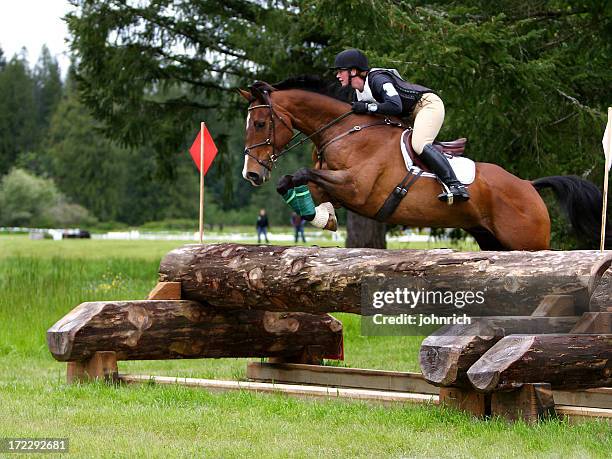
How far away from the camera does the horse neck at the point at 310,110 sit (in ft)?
22.2

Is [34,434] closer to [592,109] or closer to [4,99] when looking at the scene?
[592,109]

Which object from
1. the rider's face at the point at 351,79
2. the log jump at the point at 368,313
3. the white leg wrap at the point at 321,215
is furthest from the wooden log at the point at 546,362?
the rider's face at the point at 351,79

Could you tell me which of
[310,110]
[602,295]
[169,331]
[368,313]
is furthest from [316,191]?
[602,295]

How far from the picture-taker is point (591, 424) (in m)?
5.16

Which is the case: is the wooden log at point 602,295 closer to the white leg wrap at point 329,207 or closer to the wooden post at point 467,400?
the wooden post at point 467,400

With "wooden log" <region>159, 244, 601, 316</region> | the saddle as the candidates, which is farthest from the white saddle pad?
"wooden log" <region>159, 244, 601, 316</region>

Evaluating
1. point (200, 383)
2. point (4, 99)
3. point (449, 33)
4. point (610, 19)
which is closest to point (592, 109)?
point (610, 19)

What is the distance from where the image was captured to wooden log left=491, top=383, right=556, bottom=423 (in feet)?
17.1

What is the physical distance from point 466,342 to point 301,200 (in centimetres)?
158

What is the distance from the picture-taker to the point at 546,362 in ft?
16.9

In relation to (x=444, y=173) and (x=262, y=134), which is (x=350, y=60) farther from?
(x=444, y=173)

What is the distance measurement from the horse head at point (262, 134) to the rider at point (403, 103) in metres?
0.52

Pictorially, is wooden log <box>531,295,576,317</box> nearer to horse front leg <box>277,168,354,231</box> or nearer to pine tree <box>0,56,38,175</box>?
horse front leg <box>277,168,354,231</box>

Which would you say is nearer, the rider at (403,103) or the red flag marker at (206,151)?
the rider at (403,103)
